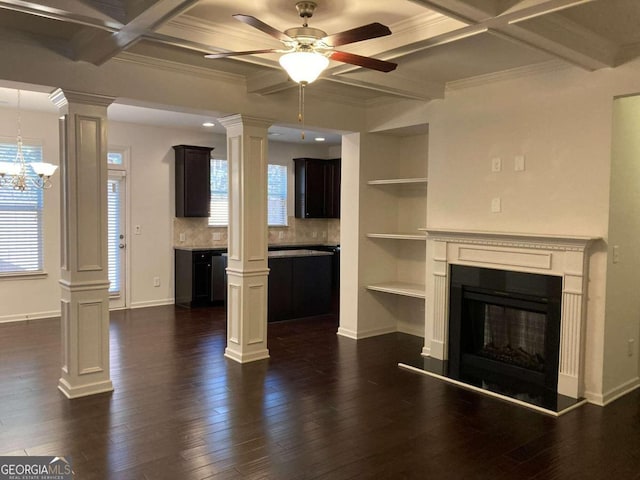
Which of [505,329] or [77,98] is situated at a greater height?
[77,98]

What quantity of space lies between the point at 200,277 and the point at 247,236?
2.95 metres

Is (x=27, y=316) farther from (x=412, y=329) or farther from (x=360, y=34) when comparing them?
(x=360, y=34)

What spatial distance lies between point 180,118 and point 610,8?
5.16m

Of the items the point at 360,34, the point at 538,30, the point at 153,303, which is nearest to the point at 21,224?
the point at 153,303

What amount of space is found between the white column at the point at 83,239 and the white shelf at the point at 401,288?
289 centimetres

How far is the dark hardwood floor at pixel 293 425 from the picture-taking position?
2.95 meters

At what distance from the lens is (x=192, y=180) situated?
25.4 ft

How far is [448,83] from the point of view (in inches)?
193

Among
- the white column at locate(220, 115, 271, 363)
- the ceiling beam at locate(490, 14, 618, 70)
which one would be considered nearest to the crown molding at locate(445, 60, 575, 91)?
the ceiling beam at locate(490, 14, 618, 70)

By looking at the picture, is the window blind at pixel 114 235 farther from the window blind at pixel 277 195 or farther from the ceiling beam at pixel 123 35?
the ceiling beam at pixel 123 35

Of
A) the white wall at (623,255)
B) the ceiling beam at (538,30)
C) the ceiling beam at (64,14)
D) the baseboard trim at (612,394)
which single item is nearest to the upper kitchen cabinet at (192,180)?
the ceiling beam at (64,14)

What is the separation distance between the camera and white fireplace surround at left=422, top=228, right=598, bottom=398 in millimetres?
3979

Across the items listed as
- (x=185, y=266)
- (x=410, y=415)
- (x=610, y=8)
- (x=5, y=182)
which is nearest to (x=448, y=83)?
(x=610, y=8)

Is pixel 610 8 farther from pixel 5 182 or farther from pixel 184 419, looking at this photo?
pixel 5 182
